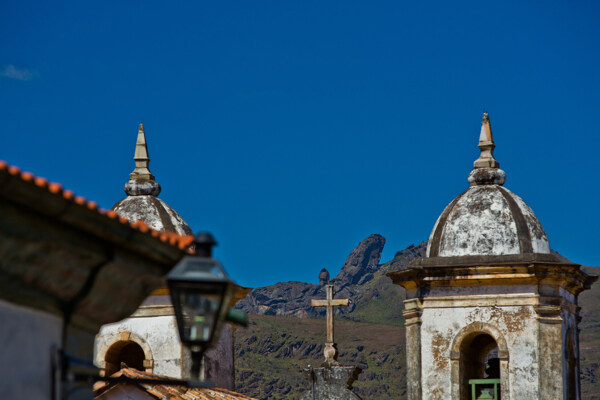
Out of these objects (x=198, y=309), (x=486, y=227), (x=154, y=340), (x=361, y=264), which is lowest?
(x=198, y=309)

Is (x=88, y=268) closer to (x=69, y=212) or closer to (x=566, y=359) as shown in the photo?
(x=69, y=212)

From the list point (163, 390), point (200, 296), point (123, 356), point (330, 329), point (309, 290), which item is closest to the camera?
point (200, 296)

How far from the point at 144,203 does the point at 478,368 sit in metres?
4.98

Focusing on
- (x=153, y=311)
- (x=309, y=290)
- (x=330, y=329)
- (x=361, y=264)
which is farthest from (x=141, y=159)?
(x=361, y=264)

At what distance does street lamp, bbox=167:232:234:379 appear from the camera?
A: 210 inches

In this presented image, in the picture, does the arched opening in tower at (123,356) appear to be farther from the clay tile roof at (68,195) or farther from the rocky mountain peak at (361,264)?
the rocky mountain peak at (361,264)

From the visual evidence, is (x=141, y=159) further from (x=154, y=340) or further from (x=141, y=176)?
(x=154, y=340)

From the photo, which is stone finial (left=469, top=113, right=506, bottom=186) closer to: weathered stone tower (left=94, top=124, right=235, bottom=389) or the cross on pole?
the cross on pole

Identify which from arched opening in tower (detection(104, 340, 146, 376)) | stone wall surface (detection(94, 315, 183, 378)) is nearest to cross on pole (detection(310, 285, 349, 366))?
stone wall surface (detection(94, 315, 183, 378))

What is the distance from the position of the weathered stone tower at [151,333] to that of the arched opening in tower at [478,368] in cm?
318

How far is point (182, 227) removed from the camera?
17312 millimetres

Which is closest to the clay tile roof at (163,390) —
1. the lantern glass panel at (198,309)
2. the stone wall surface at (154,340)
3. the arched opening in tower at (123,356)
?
the stone wall surface at (154,340)

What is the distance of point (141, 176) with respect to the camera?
1770cm

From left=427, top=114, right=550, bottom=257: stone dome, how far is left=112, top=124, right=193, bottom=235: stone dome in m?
3.51
